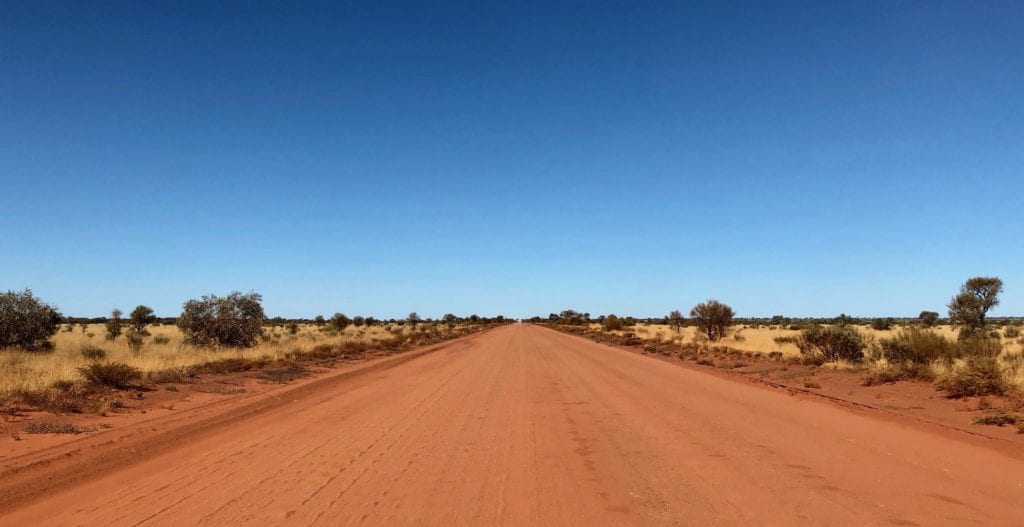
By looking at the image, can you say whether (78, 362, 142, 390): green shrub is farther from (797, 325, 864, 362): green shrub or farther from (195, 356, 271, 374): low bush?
(797, 325, 864, 362): green shrub

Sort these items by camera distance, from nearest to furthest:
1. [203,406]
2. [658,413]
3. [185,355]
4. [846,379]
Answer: [658,413] → [203,406] → [846,379] → [185,355]

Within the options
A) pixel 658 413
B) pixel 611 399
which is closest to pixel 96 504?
pixel 658 413

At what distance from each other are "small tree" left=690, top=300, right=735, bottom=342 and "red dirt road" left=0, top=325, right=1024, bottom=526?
33.8 meters

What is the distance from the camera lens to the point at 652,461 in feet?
26.6

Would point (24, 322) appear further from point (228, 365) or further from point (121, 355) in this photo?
point (228, 365)

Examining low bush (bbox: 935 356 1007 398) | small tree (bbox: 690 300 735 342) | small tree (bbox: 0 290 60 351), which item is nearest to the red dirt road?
low bush (bbox: 935 356 1007 398)

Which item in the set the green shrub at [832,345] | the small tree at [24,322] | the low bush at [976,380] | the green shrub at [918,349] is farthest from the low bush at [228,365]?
the green shrub at [918,349]

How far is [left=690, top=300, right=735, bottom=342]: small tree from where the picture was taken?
1809 inches

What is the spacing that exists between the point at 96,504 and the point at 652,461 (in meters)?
6.50

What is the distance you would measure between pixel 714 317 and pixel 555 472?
41.4 meters

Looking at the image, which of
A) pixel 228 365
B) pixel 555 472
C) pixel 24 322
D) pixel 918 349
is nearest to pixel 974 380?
pixel 918 349

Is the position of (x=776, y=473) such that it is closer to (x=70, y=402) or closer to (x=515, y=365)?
(x=70, y=402)

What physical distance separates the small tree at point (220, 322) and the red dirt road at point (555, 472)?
69.1ft

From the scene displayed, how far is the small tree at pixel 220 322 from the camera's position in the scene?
A: 31.2 meters
